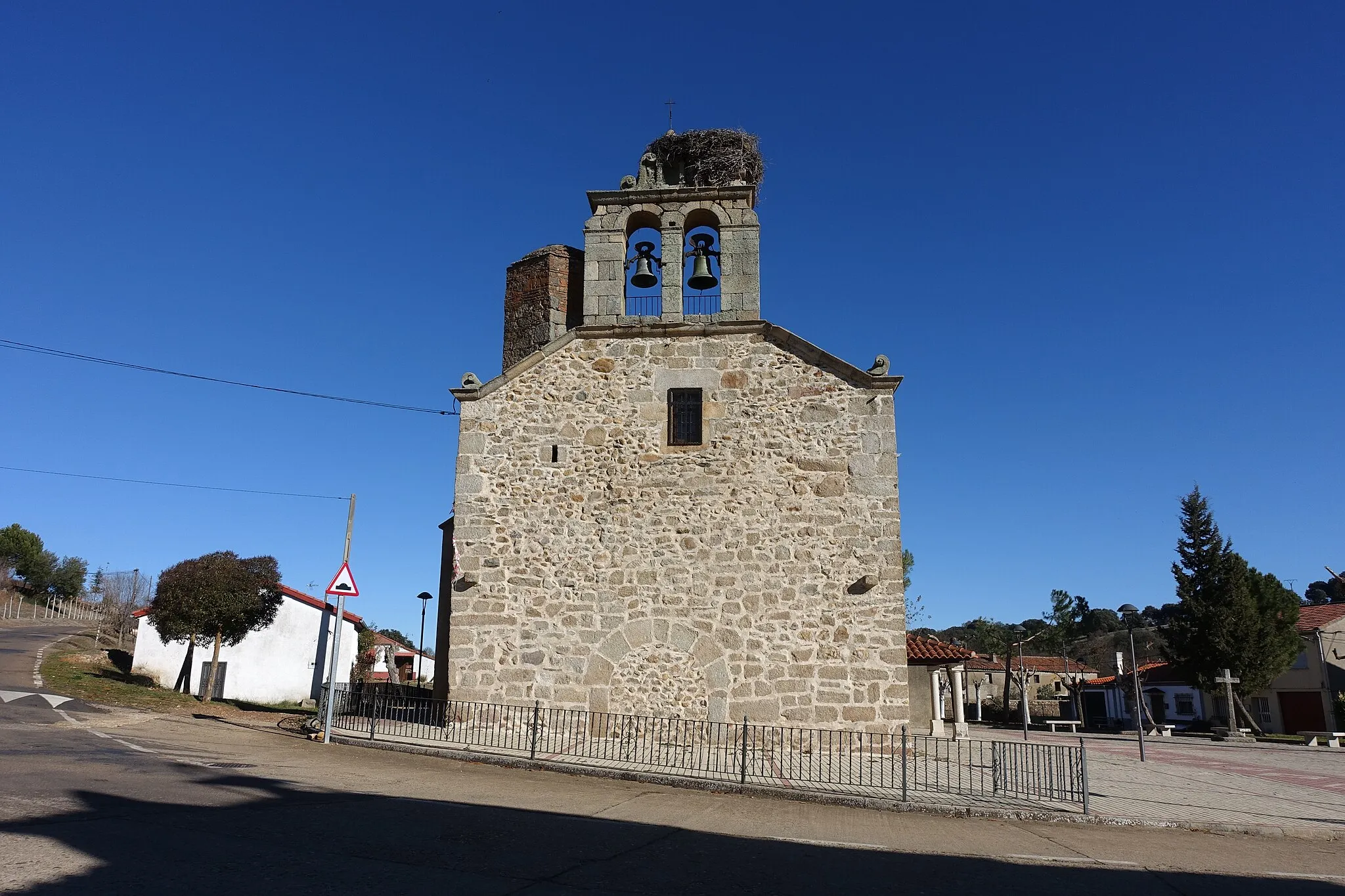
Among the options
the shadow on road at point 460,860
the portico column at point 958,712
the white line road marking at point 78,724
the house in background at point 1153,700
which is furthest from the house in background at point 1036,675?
the white line road marking at point 78,724

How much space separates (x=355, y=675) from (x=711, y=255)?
2420 centimetres

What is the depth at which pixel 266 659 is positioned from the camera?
86.1 feet

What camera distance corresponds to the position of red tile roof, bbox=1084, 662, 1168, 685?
4750 cm

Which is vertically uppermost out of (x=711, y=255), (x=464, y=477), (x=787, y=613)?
(x=711, y=255)

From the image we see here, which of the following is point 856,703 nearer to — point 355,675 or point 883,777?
point 883,777

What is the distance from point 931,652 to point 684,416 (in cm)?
854

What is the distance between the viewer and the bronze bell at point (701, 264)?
607 inches

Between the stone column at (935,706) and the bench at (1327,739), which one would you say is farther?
the bench at (1327,739)

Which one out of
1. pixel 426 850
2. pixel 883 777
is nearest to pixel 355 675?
pixel 883 777

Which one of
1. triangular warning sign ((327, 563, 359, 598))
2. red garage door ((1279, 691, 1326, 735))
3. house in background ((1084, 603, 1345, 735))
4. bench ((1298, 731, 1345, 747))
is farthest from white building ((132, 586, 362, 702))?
red garage door ((1279, 691, 1326, 735))

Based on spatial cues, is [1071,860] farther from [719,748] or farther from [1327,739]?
[1327,739]

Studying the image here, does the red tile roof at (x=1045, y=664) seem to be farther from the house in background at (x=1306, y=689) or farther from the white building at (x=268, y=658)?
the white building at (x=268, y=658)

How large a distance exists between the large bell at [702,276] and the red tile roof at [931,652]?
8602 mm

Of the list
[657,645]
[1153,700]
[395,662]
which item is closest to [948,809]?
[657,645]
